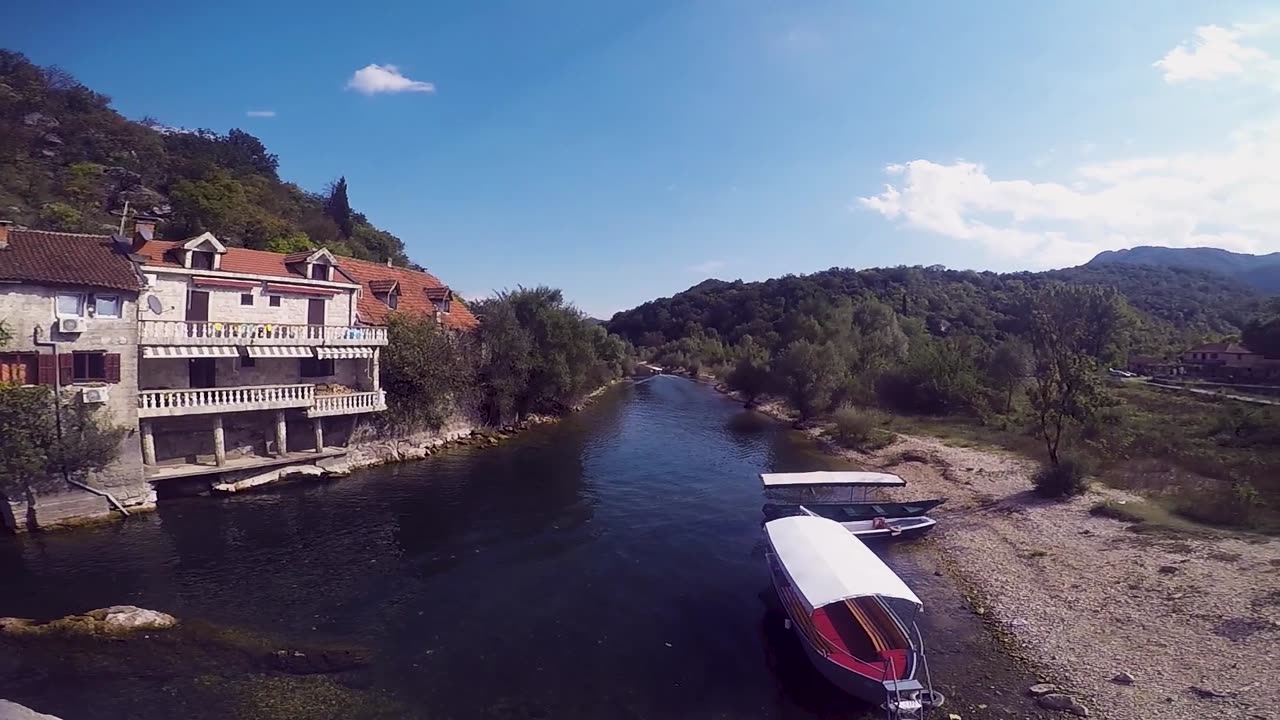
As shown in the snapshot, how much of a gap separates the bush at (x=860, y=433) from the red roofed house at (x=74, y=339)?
41155 millimetres

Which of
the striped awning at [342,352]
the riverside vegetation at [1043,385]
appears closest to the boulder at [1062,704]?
the riverside vegetation at [1043,385]

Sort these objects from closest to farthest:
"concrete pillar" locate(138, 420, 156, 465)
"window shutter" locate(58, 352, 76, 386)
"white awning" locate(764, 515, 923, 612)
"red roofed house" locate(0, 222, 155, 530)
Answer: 1. "white awning" locate(764, 515, 923, 612)
2. "red roofed house" locate(0, 222, 155, 530)
3. "window shutter" locate(58, 352, 76, 386)
4. "concrete pillar" locate(138, 420, 156, 465)

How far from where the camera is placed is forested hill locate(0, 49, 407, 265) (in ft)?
161

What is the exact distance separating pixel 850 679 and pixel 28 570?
24.1 m

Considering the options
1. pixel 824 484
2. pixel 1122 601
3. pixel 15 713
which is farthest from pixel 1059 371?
pixel 15 713

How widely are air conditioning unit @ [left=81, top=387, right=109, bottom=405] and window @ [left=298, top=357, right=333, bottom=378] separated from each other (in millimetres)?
9845

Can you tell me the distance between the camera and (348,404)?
106 feet

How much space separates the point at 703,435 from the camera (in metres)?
49.9

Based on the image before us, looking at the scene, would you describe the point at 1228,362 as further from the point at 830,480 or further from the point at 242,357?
the point at 242,357

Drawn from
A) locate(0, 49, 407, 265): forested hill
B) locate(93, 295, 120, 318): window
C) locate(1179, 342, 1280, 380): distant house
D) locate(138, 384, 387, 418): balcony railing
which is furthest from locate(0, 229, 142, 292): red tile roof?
locate(1179, 342, 1280, 380): distant house

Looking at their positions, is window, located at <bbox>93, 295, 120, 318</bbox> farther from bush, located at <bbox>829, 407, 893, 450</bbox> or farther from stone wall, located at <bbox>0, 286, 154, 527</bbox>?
bush, located at <bbox>829, 407, 893, 450</bbox>

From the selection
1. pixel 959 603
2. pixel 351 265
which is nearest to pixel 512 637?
pixel 959 603

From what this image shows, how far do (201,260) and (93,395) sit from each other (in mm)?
9235

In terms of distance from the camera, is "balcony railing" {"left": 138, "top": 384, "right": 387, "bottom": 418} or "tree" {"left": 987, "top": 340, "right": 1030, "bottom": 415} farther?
"tree" {"left": 987, "top": 340, "right": 1030, "bottom": 415}
